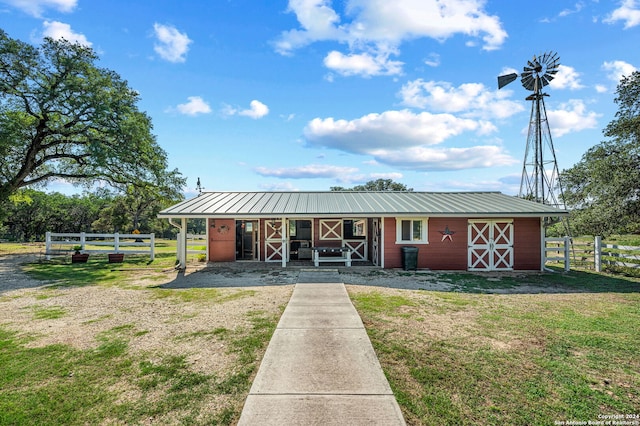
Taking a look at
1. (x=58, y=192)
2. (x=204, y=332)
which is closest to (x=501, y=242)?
(x=204, y=332)

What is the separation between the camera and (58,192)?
38.5 metres

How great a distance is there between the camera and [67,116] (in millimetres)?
15781

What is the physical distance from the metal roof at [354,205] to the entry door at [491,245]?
2.05 ft

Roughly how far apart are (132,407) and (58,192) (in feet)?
154

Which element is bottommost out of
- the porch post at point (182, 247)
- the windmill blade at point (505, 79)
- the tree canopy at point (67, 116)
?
the porch post at point (182, 247)

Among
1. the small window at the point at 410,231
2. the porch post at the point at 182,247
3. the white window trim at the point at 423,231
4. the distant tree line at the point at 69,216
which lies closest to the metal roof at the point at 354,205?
the white window trim at the point at 423,231

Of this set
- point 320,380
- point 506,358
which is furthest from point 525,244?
point 320,380

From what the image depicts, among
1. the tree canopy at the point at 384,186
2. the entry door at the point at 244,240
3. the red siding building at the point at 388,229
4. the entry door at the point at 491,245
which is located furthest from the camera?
the tree canopy at the point at 384,186

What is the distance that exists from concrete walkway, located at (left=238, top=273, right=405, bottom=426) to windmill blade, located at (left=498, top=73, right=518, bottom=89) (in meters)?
17.7

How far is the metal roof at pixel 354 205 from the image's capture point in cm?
1149

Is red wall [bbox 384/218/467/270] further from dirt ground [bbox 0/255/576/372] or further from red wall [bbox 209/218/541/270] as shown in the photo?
dirt ground [bbox 0/255/576/372]

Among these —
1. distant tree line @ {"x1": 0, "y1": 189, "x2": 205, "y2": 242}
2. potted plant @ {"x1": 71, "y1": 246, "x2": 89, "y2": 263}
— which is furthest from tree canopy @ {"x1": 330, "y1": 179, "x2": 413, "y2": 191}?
potted plant @ {"x1": 71, "y1": 246, "x2": 89, "y2": 263}

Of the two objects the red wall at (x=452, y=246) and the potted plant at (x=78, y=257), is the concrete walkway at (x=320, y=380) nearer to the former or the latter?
the red wall at (x=452, y=246)

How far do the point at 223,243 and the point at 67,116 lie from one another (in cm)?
1071
